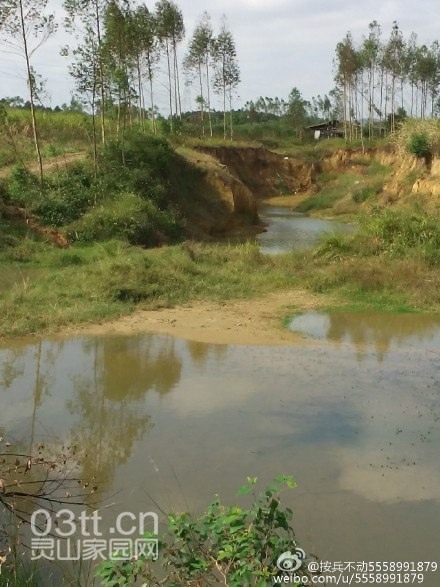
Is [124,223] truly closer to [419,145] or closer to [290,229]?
[290,229]

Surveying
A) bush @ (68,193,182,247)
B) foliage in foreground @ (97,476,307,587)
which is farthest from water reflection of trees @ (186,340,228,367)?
bush @ (68,193,182,247)

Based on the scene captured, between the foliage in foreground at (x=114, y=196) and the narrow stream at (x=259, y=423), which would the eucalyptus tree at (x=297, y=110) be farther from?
the narrow stream at (x=259, y=423)

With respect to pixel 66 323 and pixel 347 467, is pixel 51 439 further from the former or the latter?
pixel 66 323

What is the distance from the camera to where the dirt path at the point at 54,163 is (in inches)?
811

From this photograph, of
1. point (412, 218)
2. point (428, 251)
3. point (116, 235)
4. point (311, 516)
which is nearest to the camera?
point (311, 516)

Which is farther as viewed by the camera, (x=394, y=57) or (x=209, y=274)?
(x=394, y=57)

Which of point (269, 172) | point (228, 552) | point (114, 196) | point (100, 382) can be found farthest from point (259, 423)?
point (269, 172)

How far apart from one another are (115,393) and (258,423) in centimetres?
198

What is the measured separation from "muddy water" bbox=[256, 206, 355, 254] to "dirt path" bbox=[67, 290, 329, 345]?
5647mm

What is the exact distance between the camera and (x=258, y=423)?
662 cm

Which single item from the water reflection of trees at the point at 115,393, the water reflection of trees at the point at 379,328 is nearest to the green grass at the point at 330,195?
the water reflection of trees at the point at 379,328

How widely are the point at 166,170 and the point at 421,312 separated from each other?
14.8 m

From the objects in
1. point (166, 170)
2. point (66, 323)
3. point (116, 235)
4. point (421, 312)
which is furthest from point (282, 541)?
point (166, 170)

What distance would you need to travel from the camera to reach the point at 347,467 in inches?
223
